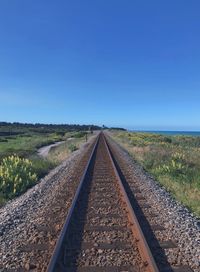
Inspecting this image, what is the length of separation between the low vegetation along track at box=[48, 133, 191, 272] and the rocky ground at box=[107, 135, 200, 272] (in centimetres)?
35

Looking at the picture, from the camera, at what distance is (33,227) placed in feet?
25.0

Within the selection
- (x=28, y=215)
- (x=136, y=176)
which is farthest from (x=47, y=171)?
(x=28, y=215)

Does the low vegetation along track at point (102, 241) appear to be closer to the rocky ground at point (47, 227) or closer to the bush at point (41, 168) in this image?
the rocky ground at point (47, 227)

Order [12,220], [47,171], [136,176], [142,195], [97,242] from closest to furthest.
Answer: [97,242] < [12,220] < [142,195] < [136,176] < [47,171]

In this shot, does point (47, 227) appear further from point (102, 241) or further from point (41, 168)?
point (41, 168)

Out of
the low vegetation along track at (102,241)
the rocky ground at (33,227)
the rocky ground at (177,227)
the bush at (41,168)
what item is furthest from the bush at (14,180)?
the rocky ground at (177,227)

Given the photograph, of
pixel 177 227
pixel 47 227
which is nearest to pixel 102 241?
pixel 47 227

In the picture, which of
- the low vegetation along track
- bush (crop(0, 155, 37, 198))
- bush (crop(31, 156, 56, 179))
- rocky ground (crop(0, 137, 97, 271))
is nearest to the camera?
the low vegetation along track

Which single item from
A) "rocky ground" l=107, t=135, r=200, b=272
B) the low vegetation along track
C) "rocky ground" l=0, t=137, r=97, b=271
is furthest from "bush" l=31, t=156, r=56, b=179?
the low vegetation along track

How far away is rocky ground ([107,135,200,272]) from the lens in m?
5.93

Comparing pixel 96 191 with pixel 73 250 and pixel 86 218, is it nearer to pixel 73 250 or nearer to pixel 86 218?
pixel 86 218

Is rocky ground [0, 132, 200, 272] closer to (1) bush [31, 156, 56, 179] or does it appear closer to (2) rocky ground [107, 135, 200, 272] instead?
(2) rocky ground [107, 135, 200, 272]

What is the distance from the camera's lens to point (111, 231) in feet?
23.9

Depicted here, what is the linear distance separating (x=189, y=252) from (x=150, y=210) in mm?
3050
